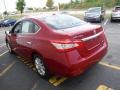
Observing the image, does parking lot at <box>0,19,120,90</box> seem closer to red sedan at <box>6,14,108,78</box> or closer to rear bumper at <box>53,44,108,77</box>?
red sedan at <box>6,14,108,78</box>

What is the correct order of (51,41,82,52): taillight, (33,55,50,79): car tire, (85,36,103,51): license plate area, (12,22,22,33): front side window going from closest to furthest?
1. (51,41,82,52): taillight
2. (85,36,103,51): license plate area
3. (33,55,50,79): car tire
4. (12,22,22,33): front side window

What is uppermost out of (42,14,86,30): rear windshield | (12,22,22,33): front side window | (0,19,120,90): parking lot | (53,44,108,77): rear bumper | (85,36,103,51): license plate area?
(42,14,86,30): rear windshield

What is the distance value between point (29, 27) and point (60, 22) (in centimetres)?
94

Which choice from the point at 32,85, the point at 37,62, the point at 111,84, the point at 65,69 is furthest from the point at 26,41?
the point at 111,84

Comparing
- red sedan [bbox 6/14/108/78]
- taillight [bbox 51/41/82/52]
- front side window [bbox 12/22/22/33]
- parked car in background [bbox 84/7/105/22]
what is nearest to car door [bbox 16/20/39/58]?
red sedan [bbox 6/14/108/78]

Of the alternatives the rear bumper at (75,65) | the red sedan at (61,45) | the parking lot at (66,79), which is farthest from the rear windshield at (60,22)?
the parking lot at (66,79)

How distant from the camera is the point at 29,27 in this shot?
5832mm

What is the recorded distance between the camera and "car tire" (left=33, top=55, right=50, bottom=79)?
5.21 meters

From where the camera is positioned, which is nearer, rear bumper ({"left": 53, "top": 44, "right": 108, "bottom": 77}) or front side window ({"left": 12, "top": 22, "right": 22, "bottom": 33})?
rear bumper ({"left": 53, "top": 44, "right": 108, "bottom": 77})

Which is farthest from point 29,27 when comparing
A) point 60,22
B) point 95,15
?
point 95,15

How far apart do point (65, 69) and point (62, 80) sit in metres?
0.99

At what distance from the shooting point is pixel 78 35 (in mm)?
4508

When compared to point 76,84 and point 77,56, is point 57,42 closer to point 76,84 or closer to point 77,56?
point 77,56

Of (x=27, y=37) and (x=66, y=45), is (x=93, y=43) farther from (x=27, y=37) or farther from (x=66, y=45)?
(x=27, y=37)
